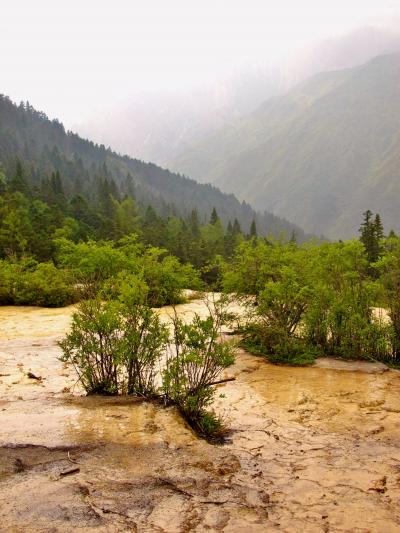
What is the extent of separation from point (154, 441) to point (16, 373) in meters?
5.40

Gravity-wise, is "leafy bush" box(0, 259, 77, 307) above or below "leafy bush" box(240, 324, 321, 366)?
above

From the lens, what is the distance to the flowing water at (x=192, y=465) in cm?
443

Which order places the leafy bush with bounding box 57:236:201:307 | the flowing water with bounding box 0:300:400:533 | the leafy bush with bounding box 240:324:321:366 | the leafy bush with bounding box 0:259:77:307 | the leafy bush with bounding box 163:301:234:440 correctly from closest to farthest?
the flowing water with bounding box 0:300:400:533
the leafy bush with bounding box 163:301:234:440
the leafy bush with bounding box 240:324:321:366
the leafy bush with bounding box 0:259:77:307
the leafy bush with bounding box 57:236:201:307

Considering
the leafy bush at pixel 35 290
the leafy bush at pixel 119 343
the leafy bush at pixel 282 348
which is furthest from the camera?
the leafy bush at pixel 35 290

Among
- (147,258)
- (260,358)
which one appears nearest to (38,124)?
(147,258)

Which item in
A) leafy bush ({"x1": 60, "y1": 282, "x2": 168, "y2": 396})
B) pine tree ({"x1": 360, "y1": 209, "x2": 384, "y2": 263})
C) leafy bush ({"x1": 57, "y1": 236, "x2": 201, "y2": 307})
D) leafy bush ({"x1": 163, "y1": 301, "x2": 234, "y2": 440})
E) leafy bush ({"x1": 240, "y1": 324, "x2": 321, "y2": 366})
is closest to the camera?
leafy bush ({"x1": 163, "y1": 301, "x2": 234, "y2": 440})

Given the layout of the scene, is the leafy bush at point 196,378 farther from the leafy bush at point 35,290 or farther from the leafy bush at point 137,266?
the leafy bush at point 35,290

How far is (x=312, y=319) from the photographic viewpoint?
13461 mm

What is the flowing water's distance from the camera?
4.43 metres

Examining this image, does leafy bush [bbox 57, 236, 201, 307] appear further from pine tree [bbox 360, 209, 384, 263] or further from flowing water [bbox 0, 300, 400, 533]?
pine tree [bbox 360, 209, 384, 263]

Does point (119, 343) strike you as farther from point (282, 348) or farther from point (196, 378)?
point (282, 348)

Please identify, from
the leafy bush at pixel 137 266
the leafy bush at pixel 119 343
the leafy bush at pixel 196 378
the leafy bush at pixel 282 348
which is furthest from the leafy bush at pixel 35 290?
the leafy bush at pixel 196 378

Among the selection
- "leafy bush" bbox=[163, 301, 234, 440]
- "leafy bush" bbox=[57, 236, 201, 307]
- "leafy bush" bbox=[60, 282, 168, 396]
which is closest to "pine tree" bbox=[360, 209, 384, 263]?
"leafy bush" bbox=[57, 236, 201, 307]

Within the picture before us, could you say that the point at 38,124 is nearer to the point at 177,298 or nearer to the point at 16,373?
the point at 177,298
